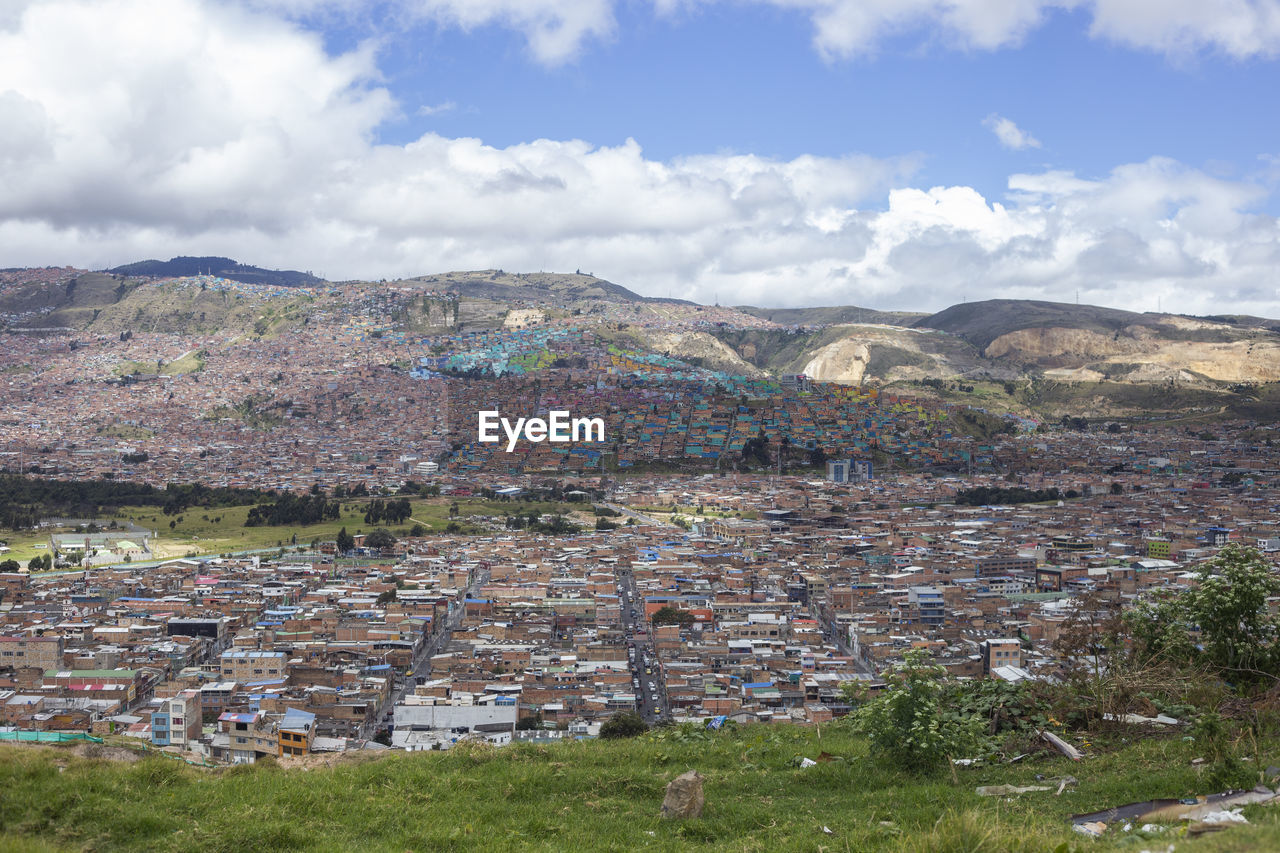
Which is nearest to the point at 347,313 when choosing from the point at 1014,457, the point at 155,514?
→ the point at 155,514

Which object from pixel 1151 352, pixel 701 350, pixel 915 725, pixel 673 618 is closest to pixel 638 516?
pixel 673 618

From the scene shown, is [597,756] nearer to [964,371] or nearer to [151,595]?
[151,595]

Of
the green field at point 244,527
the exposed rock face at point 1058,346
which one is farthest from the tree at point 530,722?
the exposed rock face at point 1058,346

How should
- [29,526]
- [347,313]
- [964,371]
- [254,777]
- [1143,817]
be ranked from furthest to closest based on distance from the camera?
[347,313] → [964,371] → [29,526] → [254,777] → [1143,817]

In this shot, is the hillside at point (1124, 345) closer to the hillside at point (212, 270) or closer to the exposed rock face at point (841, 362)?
the exposed rock face at point (841, 362)

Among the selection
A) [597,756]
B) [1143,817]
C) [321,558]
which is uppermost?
[1143,817]

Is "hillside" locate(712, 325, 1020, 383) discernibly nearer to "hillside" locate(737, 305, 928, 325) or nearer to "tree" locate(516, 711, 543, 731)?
"hillside" locate(737, 305, 928, 325)

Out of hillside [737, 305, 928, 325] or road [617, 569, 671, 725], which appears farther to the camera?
hillside [737, 305, 928, 325]

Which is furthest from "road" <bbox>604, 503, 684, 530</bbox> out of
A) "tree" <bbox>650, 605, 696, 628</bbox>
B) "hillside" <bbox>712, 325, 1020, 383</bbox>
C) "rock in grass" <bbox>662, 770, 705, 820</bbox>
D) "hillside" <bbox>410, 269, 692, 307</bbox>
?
"hillside" <bbox>410, 269, 692, 307</bbox>
